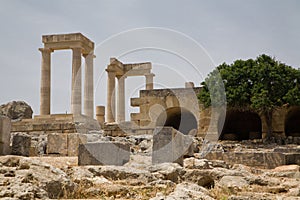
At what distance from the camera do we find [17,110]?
90.3 ft

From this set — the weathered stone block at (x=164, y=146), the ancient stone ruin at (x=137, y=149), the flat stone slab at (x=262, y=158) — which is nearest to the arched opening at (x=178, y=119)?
the ancient stone ruin at (x=137, y=149)

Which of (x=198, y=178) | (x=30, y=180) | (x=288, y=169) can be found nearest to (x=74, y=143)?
(x=198, y=178)

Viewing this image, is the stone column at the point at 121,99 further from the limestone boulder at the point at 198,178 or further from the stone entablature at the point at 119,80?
the limestone boulder at the point at 198,178

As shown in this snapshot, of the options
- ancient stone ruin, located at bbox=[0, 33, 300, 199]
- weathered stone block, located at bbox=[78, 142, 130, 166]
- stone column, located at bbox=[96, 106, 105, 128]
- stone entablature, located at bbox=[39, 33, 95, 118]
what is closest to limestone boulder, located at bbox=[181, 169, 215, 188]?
ancient stone ruin, located at bbox=[0, 33, 300, 199]

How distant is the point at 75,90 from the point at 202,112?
9505 millimetres

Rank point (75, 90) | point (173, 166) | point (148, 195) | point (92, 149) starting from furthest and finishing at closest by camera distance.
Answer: point (75, 90) < point (92, 149) < point (173, 166) < point (148, 195)

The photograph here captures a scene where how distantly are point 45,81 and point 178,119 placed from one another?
1064 cm

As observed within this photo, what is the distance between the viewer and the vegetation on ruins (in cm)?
2300

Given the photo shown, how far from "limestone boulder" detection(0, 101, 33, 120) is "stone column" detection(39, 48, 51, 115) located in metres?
1.07

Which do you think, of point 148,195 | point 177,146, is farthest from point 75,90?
point 148,195

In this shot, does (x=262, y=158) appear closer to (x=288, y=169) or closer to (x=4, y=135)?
(x=288, y=169)

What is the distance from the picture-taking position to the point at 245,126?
3259 cm

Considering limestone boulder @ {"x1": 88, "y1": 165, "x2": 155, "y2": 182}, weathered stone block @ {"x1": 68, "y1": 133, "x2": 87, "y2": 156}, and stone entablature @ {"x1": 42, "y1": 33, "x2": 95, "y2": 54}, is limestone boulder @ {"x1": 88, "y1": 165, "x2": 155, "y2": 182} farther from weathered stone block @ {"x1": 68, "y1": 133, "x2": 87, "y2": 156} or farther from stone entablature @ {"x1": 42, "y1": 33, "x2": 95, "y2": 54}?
stone entablature @ {"x1": 42, "y1": 33, "x2": 95, "y2": 54}

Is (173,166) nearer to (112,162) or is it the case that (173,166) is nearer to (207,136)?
(112,162)
